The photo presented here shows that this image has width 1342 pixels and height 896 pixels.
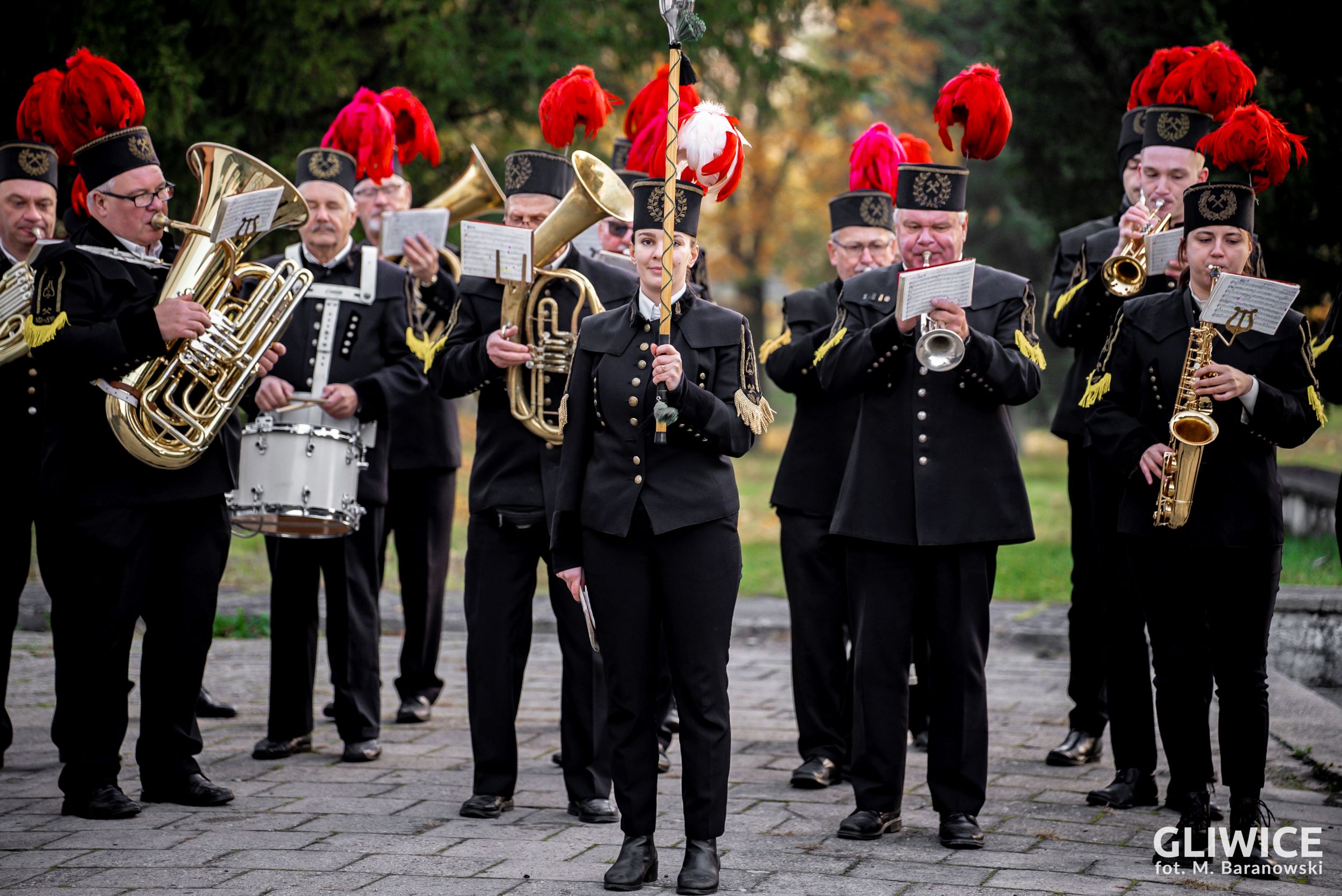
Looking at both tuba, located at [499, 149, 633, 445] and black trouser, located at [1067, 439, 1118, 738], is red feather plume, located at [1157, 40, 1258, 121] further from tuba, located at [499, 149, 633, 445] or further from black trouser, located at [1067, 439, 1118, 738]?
tuba, located at [499, 149, 633, 445]

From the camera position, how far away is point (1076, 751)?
6.94 m

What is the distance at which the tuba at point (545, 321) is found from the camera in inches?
→ 237

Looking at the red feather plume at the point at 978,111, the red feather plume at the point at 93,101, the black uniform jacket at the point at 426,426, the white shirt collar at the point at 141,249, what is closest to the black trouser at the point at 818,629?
the red feather plume at the point at 978,111

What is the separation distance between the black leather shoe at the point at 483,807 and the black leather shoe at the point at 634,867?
0.98 metres

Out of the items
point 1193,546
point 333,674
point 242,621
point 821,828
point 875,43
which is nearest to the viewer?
point 1193,546

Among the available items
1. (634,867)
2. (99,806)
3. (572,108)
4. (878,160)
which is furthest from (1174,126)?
(99,806)

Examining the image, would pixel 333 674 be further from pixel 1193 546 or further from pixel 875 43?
pixel 875 43

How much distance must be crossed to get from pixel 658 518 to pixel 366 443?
2.35 m

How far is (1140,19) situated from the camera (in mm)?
12242

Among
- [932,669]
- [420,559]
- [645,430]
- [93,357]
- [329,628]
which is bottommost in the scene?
[329,628]

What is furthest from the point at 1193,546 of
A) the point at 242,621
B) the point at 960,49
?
the point at 960,49

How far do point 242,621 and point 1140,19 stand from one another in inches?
328

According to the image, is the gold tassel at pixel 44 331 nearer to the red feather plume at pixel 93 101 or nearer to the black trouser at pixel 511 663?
the red feather plume at pixel 93 101

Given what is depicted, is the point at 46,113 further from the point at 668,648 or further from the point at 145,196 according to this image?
the point at 668,648
